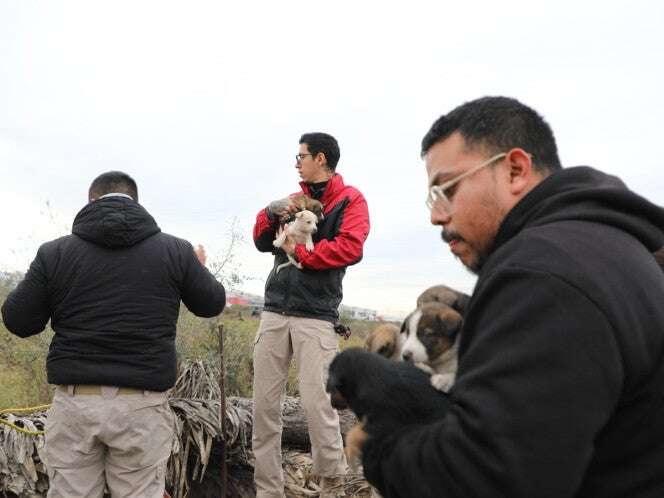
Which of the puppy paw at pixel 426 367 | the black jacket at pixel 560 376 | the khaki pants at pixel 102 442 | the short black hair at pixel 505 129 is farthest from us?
the khaki pants at pixel 102 442

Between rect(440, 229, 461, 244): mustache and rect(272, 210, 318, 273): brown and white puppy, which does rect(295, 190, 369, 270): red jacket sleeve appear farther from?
rect(440, 229, 461, 244): mustache

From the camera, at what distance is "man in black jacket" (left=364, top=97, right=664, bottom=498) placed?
1314 millimetres

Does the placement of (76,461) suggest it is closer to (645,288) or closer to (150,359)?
(150,359)

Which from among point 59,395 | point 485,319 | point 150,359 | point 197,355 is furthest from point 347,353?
point 197,355

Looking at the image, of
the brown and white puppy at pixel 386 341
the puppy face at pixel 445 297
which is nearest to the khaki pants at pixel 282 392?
the brown and white puppy at pixel 386 341

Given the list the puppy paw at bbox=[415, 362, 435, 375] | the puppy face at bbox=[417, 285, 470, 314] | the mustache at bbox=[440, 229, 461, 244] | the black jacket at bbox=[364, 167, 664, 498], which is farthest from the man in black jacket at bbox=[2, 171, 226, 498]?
the black jacket at bbox=[364, 167, 664, 498]

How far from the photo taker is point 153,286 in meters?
4.69

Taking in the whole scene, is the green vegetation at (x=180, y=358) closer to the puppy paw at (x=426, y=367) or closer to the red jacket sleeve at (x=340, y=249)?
the red jacket sleeve at (x=340, y=249)

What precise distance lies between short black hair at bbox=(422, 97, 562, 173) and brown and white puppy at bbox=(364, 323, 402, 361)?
1280 millimetres

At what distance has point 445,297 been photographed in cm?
278

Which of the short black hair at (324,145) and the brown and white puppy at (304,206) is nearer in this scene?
the brown and white puppy at (304,206)

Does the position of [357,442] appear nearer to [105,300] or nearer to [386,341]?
[386,341]

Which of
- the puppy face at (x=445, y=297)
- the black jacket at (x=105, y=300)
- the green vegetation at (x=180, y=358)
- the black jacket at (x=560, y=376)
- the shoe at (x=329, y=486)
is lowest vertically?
the green vegetation at (x=180, y=358)

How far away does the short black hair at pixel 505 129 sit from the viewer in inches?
73.8
